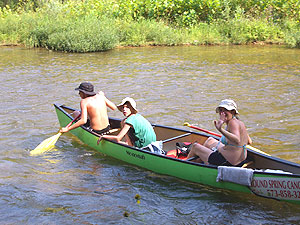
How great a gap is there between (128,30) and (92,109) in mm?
13583

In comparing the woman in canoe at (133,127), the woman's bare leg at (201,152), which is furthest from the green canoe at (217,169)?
the woman's bare leg at (201,152)

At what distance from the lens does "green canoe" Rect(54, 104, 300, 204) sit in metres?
5.52

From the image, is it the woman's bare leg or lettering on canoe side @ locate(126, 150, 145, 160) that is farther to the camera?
lettering on canoe side @ locate(126, 150, 145, 160)

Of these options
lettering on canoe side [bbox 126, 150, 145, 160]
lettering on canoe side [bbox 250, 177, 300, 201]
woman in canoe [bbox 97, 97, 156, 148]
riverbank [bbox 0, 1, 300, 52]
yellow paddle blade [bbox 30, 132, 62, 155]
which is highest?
riverbank [bbox 0, 1, 300, 52]

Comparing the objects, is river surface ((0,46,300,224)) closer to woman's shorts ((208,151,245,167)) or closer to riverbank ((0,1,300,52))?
woman's shorts ((208,151,245,167))

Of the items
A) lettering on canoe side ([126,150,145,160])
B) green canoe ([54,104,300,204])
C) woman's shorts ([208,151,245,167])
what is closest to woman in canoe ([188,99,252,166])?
woman's shorts ([208,151,245,167])

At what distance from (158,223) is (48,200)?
1.76 m

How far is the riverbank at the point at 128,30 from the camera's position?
19.1 m

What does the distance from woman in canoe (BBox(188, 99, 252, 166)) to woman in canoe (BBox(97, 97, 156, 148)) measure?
84 centimetres

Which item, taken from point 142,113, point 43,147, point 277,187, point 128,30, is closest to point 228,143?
point 277,187

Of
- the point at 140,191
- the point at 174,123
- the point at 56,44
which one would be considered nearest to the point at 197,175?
the point at 140,191

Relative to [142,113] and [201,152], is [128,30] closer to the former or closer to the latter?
[142,113]

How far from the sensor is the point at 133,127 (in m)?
7.01

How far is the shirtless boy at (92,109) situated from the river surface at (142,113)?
557 mm
